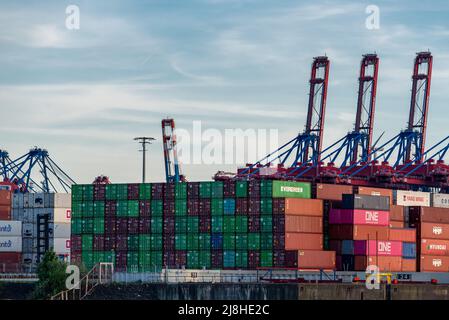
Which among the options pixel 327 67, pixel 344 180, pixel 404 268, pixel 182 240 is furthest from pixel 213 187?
→ pixel 327 67

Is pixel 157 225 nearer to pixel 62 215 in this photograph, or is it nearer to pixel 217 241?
pixel 217 241

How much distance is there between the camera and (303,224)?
132375 millimetres

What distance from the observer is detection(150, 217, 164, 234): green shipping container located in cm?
13600

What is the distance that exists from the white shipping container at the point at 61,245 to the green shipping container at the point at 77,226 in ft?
39.7

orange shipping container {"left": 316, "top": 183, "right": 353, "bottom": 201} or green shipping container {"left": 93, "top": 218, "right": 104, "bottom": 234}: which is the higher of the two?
orange shipping container {"left": 316, "top": 183, "right": 353, "bottom": 201}

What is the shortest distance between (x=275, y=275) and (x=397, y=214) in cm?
2176

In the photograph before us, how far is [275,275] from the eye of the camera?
126 m

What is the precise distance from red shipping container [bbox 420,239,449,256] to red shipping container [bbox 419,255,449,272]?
41cm

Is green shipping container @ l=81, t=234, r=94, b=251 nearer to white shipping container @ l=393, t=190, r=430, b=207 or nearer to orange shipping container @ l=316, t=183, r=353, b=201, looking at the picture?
orange shipping container @ l=316, t=183, r=353, b=201

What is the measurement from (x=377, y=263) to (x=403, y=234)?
8.33m

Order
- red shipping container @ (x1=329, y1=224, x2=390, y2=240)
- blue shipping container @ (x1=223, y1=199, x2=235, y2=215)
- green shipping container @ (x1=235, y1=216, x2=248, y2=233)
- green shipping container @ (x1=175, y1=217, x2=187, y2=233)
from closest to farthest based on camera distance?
green shipping container @ (x1=235, y1=216, x2=248, y2=233)
blue shipping container @ (x1=223, y1=199, x2=235, y2=215)
red shipping container @ (x1=329, y1=224, x2=390, y2=240)
green shipping container @ (x1=175, y1=217, x2=187, y2=233)

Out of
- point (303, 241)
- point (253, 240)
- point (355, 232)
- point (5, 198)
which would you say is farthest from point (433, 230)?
point (5, 198)

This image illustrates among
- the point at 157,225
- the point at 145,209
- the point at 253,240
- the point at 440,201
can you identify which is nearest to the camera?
the point at 253,240

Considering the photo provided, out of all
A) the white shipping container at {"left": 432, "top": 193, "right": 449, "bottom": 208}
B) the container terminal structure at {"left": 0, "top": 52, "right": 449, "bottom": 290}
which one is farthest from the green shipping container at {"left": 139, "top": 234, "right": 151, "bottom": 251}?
the white shipping container at {"left": 432, "top": 193, "right": 449, "bottom": 208}
